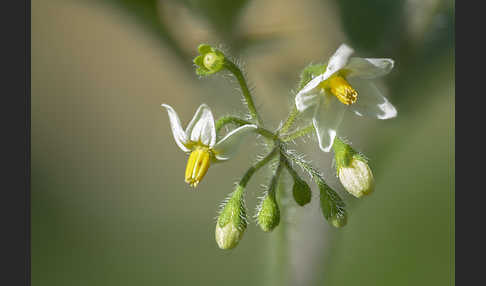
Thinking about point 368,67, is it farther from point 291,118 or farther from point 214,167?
point 214,167

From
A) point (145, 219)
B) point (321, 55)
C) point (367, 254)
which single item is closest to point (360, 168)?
point (321, 55)

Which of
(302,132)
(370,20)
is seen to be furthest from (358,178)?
(370,20)

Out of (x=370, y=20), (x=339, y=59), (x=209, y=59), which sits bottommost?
(x=339, y=59)

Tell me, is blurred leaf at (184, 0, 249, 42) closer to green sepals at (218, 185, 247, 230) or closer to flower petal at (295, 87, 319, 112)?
flower petal at (295, 87, 319, 112)

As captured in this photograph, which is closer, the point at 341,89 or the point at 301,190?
the point at 341,89

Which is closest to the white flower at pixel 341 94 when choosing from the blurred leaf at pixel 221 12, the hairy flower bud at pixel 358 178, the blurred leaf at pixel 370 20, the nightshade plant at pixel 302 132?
the nightshade plant at pixel 302 132

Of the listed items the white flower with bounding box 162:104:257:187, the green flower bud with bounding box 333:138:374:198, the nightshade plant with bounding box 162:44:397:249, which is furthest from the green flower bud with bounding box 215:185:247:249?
the green flower bud with bounding box 333:138:374:198
